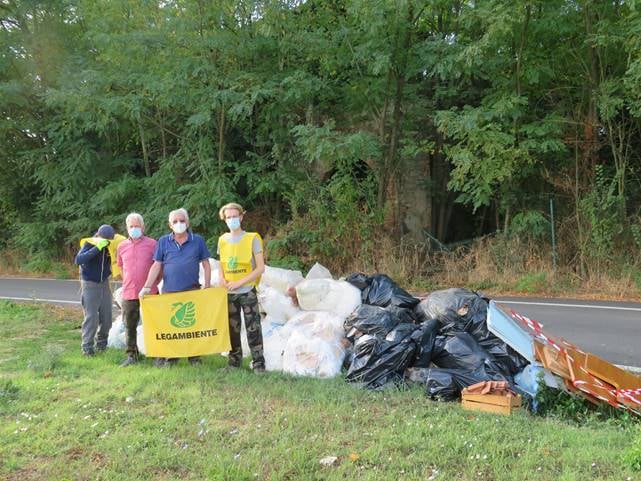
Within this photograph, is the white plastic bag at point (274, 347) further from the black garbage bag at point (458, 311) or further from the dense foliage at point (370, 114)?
the dense foliage at point (370, 114)

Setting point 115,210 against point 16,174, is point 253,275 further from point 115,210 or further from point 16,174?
point 16,174

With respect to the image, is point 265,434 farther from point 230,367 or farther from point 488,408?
point 230,367

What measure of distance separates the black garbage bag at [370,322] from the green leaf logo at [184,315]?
1.62 metres

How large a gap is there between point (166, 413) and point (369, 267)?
1000cm

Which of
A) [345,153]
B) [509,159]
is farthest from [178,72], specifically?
[509,159]

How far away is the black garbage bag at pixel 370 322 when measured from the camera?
5.86 metres

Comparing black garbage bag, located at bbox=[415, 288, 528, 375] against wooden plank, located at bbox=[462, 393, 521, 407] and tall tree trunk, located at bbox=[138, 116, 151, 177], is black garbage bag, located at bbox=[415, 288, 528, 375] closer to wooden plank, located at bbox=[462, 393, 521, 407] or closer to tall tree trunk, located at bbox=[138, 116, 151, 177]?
wooden plank, located at bbox=[462, 393, 521, 407]

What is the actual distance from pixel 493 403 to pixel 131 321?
12.7 feet

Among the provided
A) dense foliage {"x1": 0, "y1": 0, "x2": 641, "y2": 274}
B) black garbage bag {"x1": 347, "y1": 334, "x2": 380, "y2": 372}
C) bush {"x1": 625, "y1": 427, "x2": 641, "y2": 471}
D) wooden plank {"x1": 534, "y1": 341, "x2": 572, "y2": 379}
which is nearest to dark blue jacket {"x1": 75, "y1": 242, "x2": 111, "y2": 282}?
black garbage bag {"x1": 347, "y1": 334, "x2": 380, "y2": 372}

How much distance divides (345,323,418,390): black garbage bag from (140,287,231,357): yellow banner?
4.55 feet

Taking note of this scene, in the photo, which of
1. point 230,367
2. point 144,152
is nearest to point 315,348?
point 230,367

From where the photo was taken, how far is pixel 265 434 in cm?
411

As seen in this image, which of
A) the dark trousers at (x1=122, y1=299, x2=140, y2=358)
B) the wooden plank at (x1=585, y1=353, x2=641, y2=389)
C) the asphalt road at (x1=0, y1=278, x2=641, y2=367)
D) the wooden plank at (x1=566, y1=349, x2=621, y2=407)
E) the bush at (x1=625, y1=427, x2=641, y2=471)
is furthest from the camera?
the asphalt road at (x1=0, y1=278, x2=641, y2=367)

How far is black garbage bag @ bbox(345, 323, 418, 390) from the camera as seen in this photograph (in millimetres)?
5293
